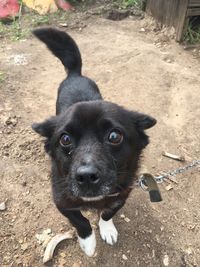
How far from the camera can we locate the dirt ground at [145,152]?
3.07m

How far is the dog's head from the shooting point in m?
2.27

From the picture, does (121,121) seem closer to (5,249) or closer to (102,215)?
(102,215)

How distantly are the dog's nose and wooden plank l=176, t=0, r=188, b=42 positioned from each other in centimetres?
418

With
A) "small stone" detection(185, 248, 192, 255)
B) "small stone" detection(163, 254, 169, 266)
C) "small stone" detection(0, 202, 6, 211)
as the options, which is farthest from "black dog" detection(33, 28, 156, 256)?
"small stone" detection(0, 202, 6, 211)

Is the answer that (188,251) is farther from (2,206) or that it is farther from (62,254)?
(2,206)

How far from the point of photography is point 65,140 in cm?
243

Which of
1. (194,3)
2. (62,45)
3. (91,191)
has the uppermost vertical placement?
(62,45)

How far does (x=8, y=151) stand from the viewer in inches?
151

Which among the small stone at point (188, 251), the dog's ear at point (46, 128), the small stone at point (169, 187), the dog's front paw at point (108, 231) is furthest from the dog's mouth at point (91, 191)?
the small stone at point (169, 187)

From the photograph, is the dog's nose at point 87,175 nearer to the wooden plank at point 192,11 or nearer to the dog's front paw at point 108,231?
the dog's front paw at point 108,231

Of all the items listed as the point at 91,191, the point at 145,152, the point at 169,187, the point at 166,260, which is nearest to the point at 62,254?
the point at 166,260

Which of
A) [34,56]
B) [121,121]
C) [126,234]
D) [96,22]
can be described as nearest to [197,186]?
[126,234]

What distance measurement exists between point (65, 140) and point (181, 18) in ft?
13.3

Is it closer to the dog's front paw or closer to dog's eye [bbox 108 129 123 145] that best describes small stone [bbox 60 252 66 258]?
the dog's front paw
